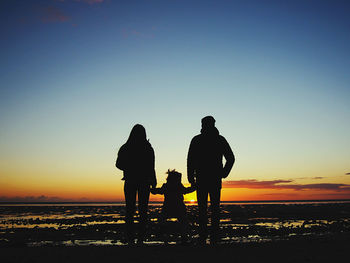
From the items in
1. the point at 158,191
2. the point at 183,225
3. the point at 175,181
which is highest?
the point at 175,181

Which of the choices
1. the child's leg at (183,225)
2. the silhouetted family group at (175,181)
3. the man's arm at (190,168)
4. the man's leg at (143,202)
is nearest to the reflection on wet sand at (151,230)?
the man's leg at (143,202)

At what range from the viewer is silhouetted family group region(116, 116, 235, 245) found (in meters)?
7.58

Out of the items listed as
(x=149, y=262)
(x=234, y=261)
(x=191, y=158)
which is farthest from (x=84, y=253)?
(x=191, y=158)

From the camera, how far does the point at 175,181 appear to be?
27.1ft

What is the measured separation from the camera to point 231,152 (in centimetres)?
793

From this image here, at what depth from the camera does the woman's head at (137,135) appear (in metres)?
8.12

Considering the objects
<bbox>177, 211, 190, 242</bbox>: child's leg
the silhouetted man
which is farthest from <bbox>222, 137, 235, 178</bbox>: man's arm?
<bbox>177, 211, 190, 242</bbox>: child's leg

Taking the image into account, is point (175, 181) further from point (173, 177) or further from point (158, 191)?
point (158, 191)

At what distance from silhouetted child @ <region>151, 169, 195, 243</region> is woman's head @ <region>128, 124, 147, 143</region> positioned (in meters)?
1.22

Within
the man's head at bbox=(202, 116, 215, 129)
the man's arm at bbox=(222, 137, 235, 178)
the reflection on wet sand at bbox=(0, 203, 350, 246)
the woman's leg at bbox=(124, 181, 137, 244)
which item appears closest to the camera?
the woman's leg at bbox=(124, 181, 137, 244)

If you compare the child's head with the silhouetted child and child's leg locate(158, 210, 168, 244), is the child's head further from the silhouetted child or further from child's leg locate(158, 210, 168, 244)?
child's leg locate(158, 210, 168, 244)

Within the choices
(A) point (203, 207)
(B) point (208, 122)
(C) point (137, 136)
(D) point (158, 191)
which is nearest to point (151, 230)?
(D) point (158, 191)

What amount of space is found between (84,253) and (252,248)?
3.44m

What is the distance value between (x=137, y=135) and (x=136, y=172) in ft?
3.27
